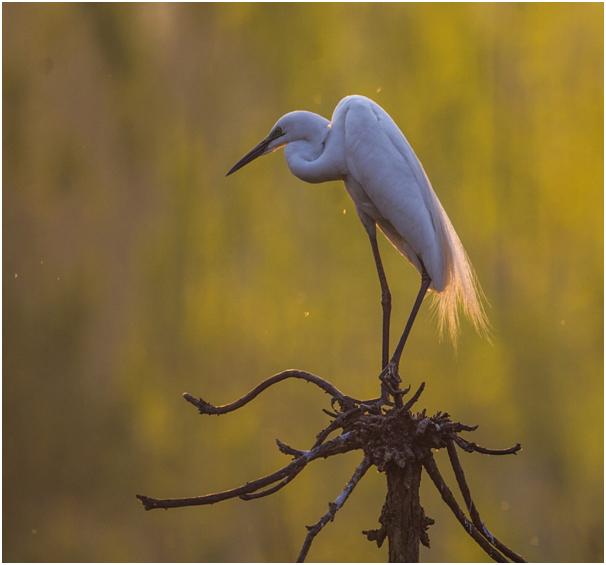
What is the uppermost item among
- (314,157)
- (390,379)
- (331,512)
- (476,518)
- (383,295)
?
(314,157)

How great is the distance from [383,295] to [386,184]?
50cm

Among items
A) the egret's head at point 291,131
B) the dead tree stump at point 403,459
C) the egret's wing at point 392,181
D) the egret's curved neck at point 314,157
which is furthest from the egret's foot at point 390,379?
the egret's head at point 291,131

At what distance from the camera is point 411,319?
3129 mm

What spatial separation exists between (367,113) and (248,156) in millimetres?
481

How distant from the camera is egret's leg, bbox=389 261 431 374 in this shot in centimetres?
308

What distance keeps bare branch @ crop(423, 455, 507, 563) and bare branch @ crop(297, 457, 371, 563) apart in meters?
0.19

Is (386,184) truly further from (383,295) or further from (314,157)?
(383,295)

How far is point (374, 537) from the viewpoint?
8.09ft

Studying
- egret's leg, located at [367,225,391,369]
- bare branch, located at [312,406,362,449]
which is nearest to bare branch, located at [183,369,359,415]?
bare branch, located at [312,406,362,449]

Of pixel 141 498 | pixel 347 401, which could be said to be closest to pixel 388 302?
pixel 347 401

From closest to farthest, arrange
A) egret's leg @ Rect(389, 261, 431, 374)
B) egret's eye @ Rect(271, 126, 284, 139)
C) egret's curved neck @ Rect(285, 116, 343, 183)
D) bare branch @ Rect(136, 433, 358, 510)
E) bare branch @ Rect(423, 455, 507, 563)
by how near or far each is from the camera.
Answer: bare branch @ Rect(136, 433, 358, 510), bare branch @ Rect(423, 455, 507, 563), egret's leg @ Rect(389, 261, 431, 374), egret's curved neck @ Rect(285, 116, 343, 183), egret's eye @ Rect(271, 126, 284, 139)

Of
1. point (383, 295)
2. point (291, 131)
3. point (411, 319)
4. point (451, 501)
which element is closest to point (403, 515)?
point (451, 501)

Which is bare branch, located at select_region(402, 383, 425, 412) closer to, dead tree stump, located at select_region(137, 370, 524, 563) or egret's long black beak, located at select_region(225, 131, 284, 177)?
dead tree stump, located at select_region(137, 370, 524, 563)

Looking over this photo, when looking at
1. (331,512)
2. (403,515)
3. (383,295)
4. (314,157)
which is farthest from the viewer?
(383,295)
